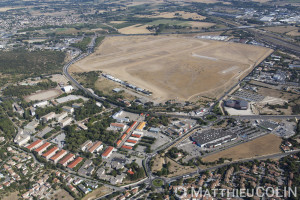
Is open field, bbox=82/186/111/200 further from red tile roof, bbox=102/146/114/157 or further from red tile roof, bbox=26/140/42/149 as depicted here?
red tile roof, bbox=26/140/42/149

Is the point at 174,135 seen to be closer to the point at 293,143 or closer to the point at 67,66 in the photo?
the point at 293,143

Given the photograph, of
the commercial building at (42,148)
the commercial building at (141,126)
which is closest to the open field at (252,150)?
the commercial building at (141,126)

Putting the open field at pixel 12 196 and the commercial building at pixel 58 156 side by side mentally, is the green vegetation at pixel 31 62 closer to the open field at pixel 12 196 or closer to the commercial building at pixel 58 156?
the commercial building at pixel 58 156

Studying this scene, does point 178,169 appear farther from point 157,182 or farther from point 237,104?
point 237,104

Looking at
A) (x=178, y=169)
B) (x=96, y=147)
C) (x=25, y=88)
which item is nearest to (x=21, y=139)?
(x=96, y=147)

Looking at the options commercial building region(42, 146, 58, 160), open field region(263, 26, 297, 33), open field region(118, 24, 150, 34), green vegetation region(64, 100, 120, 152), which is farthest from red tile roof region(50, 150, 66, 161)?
open field region(263, 26, 297, 33)

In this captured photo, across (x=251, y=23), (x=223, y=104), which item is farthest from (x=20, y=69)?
(x=251, y=23)
